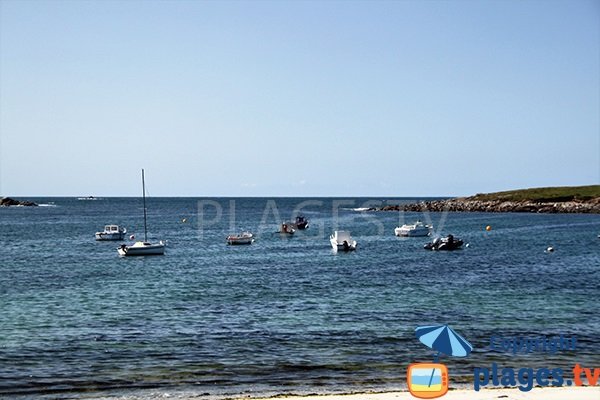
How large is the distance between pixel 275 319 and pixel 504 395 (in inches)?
709

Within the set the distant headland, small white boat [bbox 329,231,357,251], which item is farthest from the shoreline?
the distant headland

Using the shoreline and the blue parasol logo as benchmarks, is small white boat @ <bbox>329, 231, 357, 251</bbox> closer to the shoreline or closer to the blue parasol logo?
the shoreline

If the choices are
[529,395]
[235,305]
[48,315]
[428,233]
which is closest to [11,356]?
[48,315]

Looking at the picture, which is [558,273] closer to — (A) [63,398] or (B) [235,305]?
(B) [235,305]

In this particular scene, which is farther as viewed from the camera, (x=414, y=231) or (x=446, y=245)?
(x=414, y=231)

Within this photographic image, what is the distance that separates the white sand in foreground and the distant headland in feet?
500

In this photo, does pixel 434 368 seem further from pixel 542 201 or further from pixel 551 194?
pixel 551 194

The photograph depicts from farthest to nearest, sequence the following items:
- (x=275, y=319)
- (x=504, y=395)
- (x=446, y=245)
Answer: (x=446, y=245), (x=275, y=319), (x=504, y=395)

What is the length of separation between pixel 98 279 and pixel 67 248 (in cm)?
3456

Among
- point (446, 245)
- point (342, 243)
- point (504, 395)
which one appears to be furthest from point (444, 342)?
point (446, 245)

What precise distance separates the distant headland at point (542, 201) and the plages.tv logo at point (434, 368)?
155 metres

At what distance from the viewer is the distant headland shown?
163 m

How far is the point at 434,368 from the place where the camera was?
61.9 feet

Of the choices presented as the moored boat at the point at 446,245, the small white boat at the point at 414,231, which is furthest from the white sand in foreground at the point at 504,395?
the small white boat at the point at 414,231
